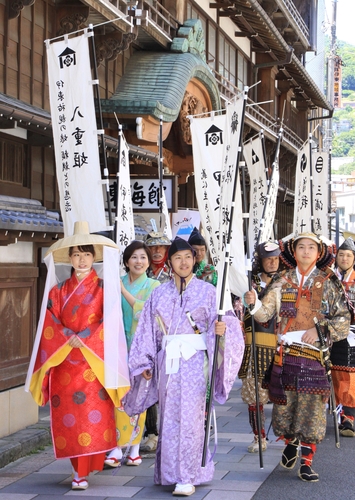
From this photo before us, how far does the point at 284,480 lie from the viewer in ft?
22.9

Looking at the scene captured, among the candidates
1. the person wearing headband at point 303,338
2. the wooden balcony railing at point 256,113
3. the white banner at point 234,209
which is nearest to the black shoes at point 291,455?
the person wearing headband at point 303,338

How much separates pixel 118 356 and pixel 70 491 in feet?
3.63

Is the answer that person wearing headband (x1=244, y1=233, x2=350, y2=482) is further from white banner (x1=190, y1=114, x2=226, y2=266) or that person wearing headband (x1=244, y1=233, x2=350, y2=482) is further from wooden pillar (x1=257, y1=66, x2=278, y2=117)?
wooden pillar (x1=257, y1=66, x2=278, y2=117)

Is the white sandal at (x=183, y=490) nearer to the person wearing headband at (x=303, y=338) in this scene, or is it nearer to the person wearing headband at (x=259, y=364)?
the person wearing headband at (x=303, y=338)

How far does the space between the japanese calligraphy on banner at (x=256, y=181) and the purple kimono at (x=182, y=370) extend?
6976 mm

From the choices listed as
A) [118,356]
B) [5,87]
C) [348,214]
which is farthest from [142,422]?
[348,214]

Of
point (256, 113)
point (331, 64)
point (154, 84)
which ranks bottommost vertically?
point (154, 84)

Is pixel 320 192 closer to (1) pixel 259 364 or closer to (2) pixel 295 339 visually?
(1) pixel 259 364

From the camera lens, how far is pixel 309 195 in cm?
1426

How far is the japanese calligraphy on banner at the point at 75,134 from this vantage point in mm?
8352

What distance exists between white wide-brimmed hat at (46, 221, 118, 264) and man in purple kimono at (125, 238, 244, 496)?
61 centimetres

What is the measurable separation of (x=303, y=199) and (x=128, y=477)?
8116 millimetres

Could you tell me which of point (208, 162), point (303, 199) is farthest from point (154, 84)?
point (208, 162)

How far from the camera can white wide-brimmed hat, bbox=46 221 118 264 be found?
22.7ft
